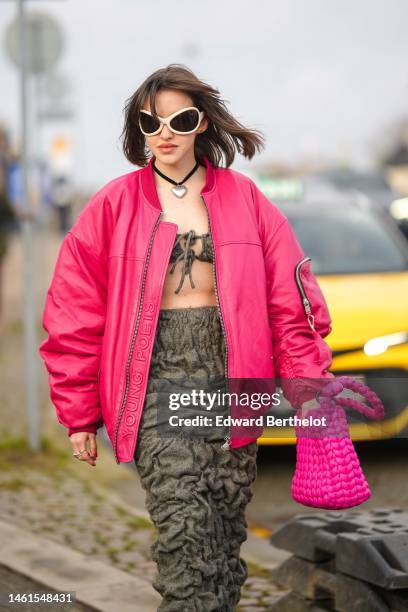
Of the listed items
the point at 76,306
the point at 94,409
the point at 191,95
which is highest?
the point at 191,95

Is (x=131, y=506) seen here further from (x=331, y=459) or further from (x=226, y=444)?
(x=331, y=459)

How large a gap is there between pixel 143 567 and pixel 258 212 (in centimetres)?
213

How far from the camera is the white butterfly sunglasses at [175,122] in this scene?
12.9 ft

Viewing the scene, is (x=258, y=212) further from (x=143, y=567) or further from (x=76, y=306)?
(x=143, y=567)

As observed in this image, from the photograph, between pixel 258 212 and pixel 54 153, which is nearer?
pixel 258 212

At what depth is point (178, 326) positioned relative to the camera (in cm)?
387

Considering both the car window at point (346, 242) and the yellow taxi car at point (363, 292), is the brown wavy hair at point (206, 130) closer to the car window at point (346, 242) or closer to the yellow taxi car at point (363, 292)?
the yellow taxi car at point (363, 292)

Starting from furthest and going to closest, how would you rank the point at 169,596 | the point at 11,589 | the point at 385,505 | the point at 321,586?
the point at 385,505 → the point at 11,589 → the point at 321,586 → the point at 169,596

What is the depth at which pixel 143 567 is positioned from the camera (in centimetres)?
554

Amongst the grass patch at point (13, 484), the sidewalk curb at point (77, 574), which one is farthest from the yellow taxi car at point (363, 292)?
the sidewalk curb at point (77, 574)

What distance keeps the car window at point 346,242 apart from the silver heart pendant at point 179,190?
4.88 meters

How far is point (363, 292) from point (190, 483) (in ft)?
15.0

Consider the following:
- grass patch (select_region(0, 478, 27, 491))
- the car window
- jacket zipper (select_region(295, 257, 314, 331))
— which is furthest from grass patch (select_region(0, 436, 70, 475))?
jacket zipper (select_region(295, 257, 314, 331))

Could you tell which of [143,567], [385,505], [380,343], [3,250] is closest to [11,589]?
[143,567]
